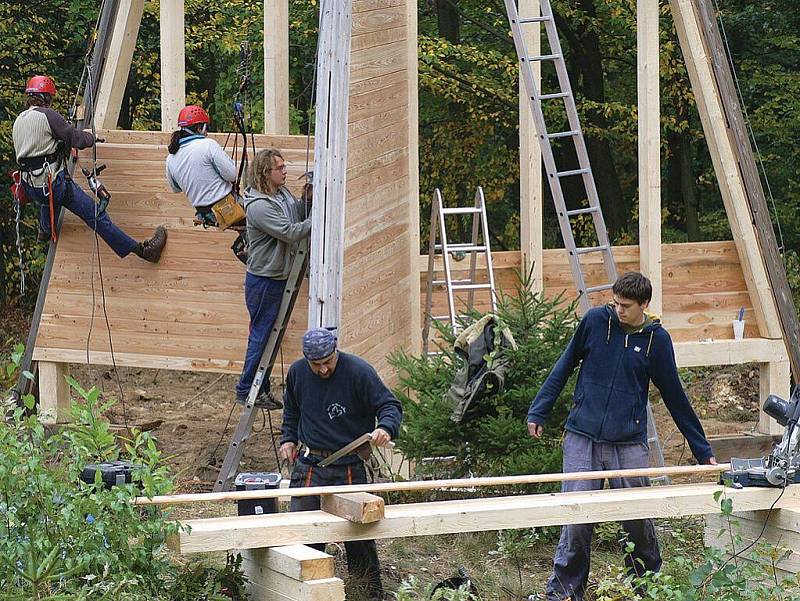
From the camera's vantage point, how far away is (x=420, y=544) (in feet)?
27.7

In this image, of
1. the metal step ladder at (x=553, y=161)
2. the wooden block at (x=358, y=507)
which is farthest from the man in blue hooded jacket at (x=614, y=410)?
the metal step ladder at (x=553, y=161)

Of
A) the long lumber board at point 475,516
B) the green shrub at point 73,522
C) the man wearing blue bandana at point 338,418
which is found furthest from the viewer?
the man wearing blue bandana at point 338,418

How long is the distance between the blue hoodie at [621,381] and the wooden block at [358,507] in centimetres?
152

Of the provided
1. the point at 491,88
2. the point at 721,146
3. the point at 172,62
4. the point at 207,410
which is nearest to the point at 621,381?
the point at 721,146

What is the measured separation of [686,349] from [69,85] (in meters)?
9.84

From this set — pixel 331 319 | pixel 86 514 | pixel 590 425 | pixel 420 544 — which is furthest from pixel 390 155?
pixel 86 514

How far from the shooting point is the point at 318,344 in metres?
6.79

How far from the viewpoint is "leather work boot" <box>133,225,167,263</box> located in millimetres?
10492

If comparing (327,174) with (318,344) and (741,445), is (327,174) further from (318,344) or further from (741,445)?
(741,445)

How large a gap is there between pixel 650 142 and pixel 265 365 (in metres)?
4.08

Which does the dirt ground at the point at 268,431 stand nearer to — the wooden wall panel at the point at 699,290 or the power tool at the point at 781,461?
the wooden wall panel at the point at 699,290

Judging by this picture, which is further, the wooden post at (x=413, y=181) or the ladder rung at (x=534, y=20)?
the wooden post at (x=413, y=181)

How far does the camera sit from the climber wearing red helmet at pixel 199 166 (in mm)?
9633

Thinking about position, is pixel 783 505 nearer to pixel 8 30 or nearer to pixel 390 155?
pixel 390 155
